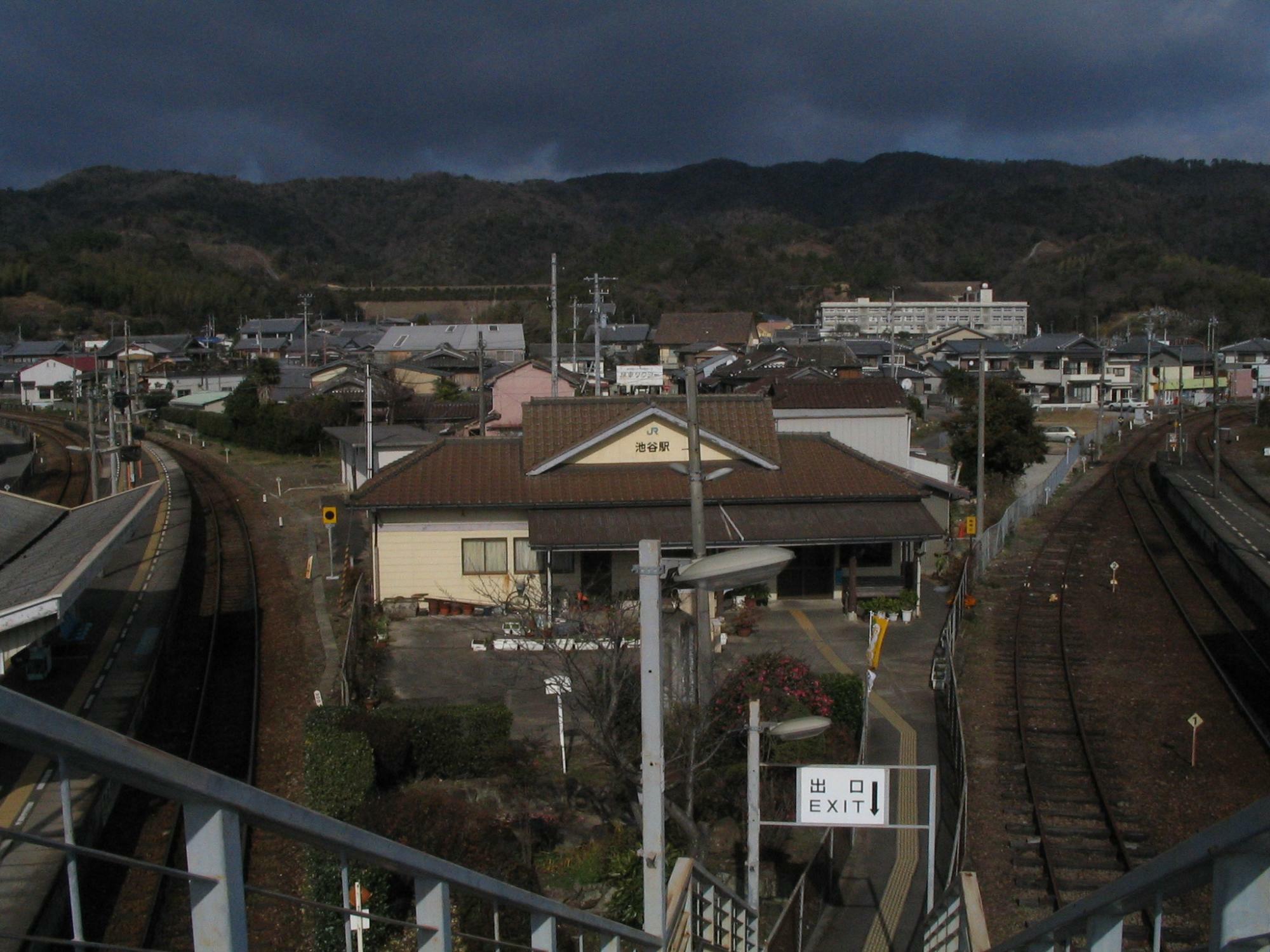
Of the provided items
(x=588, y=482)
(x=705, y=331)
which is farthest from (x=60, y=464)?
Answer: (x=705, y=331)

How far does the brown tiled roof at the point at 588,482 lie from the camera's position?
18906 millimetres

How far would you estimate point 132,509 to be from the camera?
14.6 meters

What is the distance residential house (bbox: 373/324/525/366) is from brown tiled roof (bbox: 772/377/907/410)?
3366 centimetres

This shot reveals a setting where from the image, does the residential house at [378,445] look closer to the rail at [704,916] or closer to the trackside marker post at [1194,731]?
the trackside marker post at [1194,731]

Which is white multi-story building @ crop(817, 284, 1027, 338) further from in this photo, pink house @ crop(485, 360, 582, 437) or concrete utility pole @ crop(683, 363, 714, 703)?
concrete utility pole @ crop(683, 363, 714, 703)

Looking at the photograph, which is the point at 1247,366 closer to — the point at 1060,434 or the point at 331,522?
the point at 1060,434

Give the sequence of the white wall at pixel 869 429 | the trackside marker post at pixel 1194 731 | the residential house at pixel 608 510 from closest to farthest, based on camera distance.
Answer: the trackside marker post at pixel 1194 731 → the residential house at pixel 608 510 → the white wall at pixel 869 429

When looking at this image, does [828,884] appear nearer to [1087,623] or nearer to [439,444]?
[1087,623]

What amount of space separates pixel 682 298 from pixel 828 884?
104 m

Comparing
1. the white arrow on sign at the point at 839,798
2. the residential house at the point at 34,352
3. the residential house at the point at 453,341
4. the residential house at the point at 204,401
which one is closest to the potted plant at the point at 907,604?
the white arrow on sign at the point at 839,798

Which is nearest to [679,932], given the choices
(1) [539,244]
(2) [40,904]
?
(2) [40,904]

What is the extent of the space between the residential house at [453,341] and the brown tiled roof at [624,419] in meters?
39.1

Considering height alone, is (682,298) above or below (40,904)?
above

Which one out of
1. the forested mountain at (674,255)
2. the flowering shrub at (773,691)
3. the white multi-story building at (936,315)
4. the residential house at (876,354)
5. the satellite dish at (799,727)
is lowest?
the flowering shrub at (773,691)
